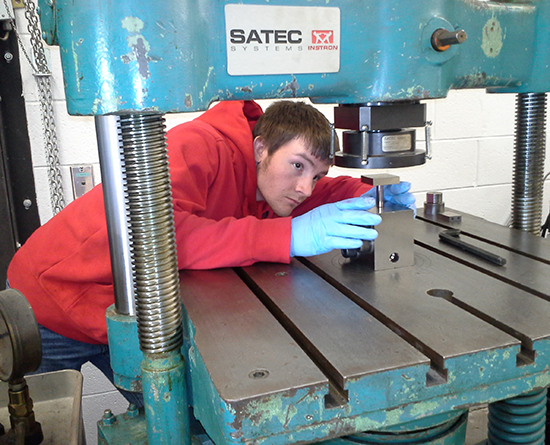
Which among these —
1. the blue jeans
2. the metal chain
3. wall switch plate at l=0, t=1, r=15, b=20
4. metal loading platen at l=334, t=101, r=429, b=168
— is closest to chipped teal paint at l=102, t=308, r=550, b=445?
metal loading platen at l=334, t=101, r=429, b=168

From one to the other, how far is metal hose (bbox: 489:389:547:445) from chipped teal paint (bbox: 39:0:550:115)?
1.56ft

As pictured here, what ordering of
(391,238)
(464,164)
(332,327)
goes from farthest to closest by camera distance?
(464,164)
(391,238)
(332,327)

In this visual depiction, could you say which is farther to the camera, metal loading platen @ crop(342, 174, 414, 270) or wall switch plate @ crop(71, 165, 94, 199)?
wall switch plate @ crop(71, 165, 94, 199)

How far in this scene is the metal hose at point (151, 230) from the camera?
65 centimetres

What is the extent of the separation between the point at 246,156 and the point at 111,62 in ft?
2.28

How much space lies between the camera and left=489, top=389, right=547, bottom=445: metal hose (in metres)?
0.81

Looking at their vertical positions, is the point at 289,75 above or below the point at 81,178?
above

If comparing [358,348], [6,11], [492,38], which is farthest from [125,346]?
[6,11]

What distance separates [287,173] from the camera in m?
1.37

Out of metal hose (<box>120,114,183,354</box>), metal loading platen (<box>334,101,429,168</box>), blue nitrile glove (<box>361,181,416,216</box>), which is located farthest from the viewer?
blue nitrile glove (<box>361,181,416,216</box>)

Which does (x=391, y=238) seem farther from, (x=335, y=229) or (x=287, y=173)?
(x=287, y=173)

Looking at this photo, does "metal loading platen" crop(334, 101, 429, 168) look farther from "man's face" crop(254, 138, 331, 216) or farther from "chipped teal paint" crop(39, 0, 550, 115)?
"man's face" crop(254, 138, 331, 216)

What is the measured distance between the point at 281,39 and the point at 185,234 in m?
0.41

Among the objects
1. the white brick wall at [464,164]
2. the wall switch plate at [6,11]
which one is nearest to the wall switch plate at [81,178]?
the white brick wall at [464,164]
